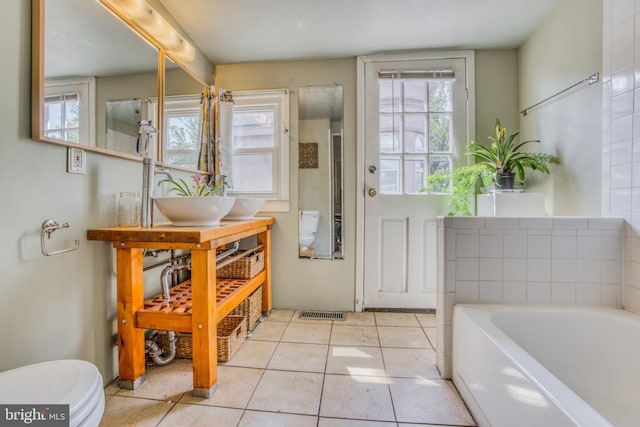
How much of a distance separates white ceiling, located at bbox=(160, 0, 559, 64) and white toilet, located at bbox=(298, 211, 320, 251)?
127 centimetres

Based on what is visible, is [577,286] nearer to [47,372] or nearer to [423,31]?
[423,31]

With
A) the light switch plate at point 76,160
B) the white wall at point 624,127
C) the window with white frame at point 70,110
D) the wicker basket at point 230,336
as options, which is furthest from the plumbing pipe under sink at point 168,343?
the white wall at point 624,127

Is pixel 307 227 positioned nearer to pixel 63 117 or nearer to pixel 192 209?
pixel 192 209

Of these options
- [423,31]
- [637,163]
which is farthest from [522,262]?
[423,31]

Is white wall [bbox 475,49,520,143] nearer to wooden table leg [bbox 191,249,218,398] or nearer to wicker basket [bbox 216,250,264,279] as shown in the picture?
wicker basket [bbox 216,250,264,279]

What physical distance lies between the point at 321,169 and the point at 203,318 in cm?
143

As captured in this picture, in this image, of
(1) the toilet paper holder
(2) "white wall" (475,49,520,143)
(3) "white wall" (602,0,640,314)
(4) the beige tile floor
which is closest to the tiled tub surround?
(3) "white wall" (602,0,640,314)

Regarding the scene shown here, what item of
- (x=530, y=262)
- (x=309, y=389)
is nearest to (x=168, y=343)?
(x=309, y=389)

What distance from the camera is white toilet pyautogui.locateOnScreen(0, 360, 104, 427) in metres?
0.68

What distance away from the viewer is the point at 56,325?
43.8 inches

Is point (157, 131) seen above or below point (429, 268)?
above

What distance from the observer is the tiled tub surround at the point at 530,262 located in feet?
4.22

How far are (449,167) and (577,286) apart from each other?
1.18 metres

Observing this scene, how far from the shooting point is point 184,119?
6.29 feet
